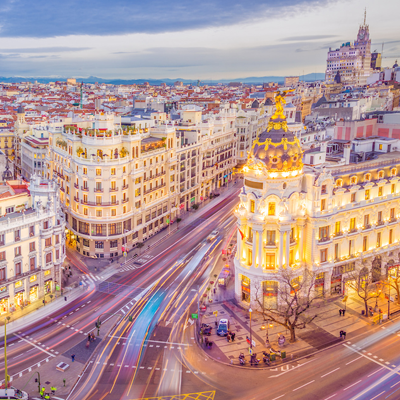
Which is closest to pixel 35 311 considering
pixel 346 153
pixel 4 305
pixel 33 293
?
pixel 33 293

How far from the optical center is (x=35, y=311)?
8056 centimetres

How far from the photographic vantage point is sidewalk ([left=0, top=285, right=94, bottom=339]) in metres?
75.9

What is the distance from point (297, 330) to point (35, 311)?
148ft

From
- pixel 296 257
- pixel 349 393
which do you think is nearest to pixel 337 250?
pixel 296 257

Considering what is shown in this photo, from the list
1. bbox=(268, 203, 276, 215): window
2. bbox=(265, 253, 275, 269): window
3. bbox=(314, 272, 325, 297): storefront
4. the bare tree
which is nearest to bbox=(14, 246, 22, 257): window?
bbox=(265, 253, 275, 269): window

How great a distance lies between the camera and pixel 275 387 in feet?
203

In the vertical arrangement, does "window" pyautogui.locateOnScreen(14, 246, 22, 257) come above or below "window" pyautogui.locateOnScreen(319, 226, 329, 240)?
below

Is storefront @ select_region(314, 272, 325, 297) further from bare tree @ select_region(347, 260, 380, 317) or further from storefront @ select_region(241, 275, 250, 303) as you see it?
storefront @ select_region(241, 275, 250, 303)

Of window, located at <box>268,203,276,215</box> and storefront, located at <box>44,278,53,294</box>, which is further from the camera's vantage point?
storefront, located at <box>44,278,53,294</box>

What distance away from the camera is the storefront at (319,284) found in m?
85.1

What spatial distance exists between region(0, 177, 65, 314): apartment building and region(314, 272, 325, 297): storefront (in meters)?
48.0

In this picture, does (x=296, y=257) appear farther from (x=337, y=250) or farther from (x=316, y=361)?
(x=316, y=361)

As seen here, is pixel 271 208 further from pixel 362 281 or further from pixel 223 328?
pixel 362 281

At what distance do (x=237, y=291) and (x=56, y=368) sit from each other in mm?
34471
